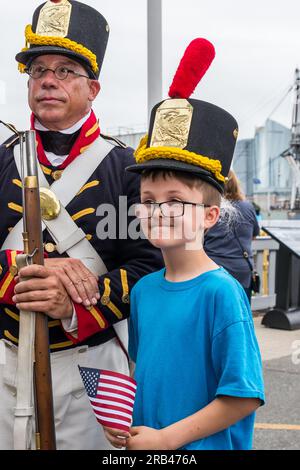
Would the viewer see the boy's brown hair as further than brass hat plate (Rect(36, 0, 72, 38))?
No

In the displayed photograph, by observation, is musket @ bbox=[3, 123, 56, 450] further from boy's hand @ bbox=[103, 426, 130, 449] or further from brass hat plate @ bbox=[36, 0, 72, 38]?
brass hat plate @ bbox=[36, 0, 72, 38]

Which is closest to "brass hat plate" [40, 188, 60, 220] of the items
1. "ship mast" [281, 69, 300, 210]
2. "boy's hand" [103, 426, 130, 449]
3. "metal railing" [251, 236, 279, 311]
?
"boy's hand" [103, 426, 130, 449]

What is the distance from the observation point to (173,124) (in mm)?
1987

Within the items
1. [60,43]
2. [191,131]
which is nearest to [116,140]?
[60,43]

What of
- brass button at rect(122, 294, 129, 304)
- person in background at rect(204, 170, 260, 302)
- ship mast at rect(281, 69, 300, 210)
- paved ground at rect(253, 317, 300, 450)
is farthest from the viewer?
ship mast at rect(281, 69, 300, 210)

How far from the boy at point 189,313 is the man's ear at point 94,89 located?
374 millimetres

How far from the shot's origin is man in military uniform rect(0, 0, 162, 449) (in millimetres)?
2205

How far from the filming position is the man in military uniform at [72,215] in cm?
221

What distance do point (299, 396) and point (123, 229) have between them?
11.2 feet

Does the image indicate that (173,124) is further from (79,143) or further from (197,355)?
(197,355)

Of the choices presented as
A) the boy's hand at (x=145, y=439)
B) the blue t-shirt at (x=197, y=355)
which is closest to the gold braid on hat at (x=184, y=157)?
the blue t-shirt at (x=197, y=355)

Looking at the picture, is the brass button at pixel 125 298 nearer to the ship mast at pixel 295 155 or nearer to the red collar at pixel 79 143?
the red collar at pixel 79 143
